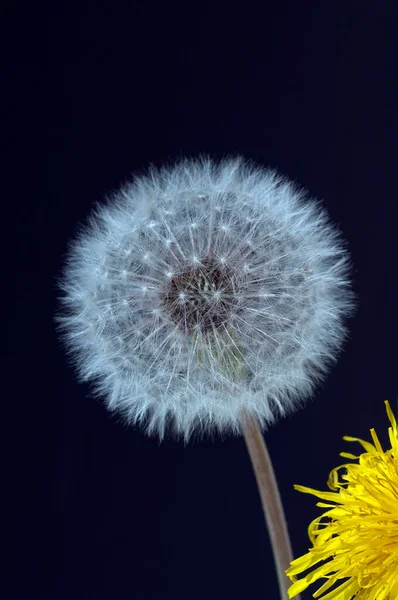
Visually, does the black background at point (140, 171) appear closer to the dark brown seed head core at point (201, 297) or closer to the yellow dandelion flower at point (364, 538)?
the dark brown seed head core at point (201, 297)

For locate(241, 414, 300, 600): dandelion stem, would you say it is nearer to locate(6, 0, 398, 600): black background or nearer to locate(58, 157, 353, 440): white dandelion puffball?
locate(58, 157, 353, 440): white dandelion puffball

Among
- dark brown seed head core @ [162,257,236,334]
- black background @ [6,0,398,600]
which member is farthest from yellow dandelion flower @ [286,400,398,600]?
black background @ [6,0,398,600]

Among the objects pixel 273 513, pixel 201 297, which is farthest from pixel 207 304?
pixel 273 513

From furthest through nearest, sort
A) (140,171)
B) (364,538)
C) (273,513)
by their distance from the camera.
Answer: (140,171)
(273,513)
(364,538)

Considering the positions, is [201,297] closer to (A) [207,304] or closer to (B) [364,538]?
(A) [207,304]

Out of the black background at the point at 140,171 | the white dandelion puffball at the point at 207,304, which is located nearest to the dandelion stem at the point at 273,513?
the white dandelion puffball at the point at 207,304

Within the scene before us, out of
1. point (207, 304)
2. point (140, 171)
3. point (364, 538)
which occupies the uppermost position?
point (140, 171)
